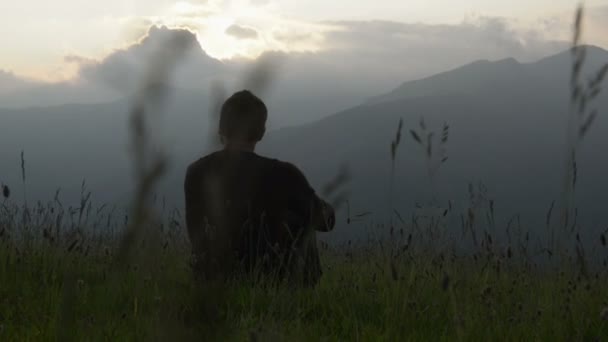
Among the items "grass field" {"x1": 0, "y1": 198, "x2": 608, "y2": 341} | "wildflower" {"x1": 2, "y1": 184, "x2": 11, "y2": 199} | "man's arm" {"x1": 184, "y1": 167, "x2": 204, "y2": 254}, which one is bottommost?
"grass field" {"x1": 0, "y1": 198, "x2": 608, "y2": 341}

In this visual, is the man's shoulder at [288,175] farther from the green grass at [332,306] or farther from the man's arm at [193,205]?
the green grass at [332,306]

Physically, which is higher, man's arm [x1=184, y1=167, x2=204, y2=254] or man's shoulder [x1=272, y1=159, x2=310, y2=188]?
man's shoulder [x1=272, y1=159, x2=310, y2=188]

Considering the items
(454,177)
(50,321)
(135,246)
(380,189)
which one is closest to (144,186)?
(135,246)

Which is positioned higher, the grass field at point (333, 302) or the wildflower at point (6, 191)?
the wildflower at point (6, 191)

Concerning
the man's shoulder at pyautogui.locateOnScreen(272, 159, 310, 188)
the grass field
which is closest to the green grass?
the grass field

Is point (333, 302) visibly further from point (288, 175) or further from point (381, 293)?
point (288, 175)

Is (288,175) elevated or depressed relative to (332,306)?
elevated

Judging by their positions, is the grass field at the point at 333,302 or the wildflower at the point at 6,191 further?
the wildflower at the point at 6,191

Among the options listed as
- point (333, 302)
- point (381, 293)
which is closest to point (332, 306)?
point (333, 302)

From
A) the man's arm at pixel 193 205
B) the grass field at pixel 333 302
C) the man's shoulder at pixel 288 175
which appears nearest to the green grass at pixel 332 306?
the grass field at pixel 333 302

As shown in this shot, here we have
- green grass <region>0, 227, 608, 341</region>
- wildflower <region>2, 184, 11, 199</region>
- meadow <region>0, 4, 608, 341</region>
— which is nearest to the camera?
meadow <region>0, 4, 608, 341</region>

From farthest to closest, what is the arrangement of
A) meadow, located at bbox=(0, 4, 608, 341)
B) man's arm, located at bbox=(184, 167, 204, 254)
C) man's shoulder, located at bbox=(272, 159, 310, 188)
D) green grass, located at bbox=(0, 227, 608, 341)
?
man's arm, located at bbox=(184, 167, 204, 254) → man's shoulder, located at bbox=(272, 159, 310, 188) → green grass, located at bbox=(0, 227, 608, 341) → meadow, located at bbox=(0, 4, 608, 341)

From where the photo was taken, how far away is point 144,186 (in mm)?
548

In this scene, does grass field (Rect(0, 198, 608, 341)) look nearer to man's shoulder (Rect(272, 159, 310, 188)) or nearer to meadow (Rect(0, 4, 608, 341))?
meadow (Rect(0, 4, 608, 341))
